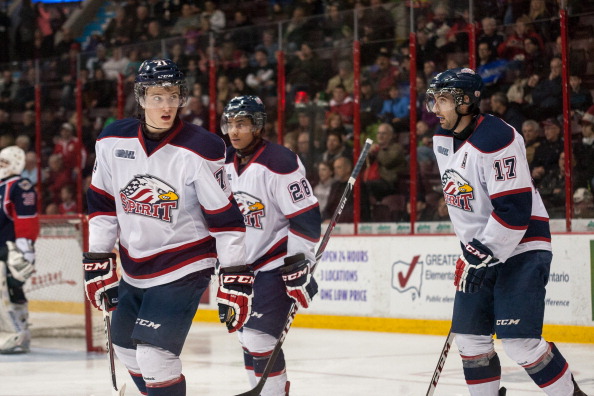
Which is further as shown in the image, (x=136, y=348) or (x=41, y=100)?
(x=41, y=100)

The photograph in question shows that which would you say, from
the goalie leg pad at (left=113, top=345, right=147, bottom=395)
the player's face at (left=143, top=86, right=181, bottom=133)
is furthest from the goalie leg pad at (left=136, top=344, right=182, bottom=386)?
the player's face at (left=143, top=86, right=181, bottom=133)

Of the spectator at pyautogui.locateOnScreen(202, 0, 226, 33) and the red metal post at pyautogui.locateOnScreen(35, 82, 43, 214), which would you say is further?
the spectator at pyautogui.locateOnScreen(202, 0, 226, 33)

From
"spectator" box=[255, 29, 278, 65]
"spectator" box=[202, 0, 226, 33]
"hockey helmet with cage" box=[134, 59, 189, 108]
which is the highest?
"spectator" box=[202, 0, 226, 33]

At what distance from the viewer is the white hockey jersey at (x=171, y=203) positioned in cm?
331

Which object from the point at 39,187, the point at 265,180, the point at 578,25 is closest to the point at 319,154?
the point at 578,25

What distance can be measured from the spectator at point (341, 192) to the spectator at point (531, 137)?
5.05 ft

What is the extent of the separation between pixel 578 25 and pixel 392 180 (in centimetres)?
197

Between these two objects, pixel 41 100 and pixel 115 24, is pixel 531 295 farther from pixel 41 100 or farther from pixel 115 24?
pixel 115 24

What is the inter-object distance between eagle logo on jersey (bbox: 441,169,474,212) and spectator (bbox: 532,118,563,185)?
361cm

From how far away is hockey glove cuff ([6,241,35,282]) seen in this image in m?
6.83

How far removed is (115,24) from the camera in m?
13.5

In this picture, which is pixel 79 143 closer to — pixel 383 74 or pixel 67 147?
pixel 67 147

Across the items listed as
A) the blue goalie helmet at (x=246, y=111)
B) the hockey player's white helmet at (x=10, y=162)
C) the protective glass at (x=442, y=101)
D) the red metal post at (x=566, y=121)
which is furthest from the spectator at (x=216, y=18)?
the protective glass at (x=442, y=101)

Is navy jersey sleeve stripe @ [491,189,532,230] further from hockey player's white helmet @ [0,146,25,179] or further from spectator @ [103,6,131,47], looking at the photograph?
spectator @ [103,6,131,47]
